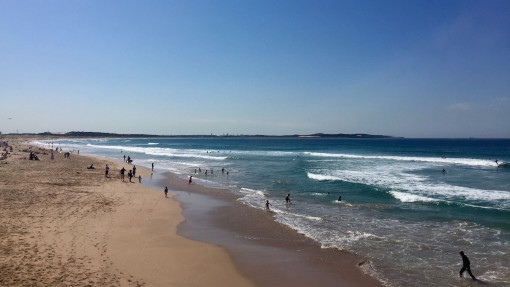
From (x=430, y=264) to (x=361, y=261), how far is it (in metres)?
2.38

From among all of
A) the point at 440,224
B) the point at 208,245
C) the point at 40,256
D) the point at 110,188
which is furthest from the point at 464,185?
the point at 40,256

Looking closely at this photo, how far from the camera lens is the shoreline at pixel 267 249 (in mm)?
11891

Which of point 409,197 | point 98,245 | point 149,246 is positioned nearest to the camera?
point 98,245

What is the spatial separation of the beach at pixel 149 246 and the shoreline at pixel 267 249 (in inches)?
1.3

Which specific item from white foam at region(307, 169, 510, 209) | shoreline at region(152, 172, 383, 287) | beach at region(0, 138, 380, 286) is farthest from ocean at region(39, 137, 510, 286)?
beach at region(0, 138, 380, 286)

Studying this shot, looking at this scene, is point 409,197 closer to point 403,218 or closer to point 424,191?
point 424,191

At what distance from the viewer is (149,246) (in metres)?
14.5

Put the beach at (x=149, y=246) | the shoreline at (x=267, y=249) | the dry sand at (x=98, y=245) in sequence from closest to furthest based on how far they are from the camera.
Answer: the dry sand at (x=98, y=245), the beach at (x=149, y=246), the shoreline at (x=267, y=249)

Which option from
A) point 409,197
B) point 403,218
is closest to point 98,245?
point 403,218

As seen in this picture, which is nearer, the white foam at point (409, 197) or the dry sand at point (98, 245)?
the dry sand at point (98, 245)

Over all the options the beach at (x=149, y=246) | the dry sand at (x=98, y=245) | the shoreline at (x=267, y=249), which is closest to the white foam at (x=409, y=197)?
the shoreline at (x=267, y=249)

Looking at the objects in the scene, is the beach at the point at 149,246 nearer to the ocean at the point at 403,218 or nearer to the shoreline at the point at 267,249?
the shoreline at the point at 267,249

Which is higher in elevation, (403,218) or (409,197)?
(409,197)

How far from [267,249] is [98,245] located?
627 cm
